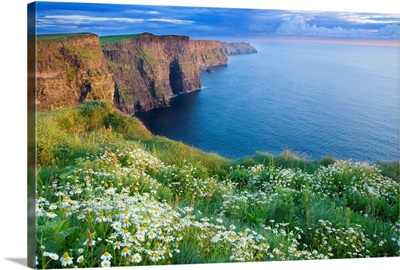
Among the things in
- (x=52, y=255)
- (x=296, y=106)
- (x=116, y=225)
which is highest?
(x=296, y=106)

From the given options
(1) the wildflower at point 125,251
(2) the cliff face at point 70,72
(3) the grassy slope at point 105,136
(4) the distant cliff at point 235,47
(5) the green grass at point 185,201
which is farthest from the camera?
(4) the distant cliff at point 235,47

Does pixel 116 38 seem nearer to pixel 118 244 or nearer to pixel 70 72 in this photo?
pixel 70 72

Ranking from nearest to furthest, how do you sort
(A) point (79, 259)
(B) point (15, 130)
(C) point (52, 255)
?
(A) point (79, 259) → (C) point (52, 255) → (B) point (15, 130)

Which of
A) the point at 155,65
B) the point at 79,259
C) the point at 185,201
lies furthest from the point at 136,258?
the point at 155,65

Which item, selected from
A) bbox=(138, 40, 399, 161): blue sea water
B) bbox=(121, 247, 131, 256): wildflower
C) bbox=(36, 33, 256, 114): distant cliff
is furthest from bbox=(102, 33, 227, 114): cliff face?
bbox=(121, 247, 131, 256): wildflower

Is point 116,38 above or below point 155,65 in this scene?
above

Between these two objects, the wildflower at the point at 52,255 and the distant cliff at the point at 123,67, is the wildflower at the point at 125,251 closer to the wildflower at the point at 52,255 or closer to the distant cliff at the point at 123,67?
the wildflower at the point at 52,255

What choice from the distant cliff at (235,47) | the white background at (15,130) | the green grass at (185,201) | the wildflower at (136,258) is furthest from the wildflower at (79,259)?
the distant cliff at (235,47)
